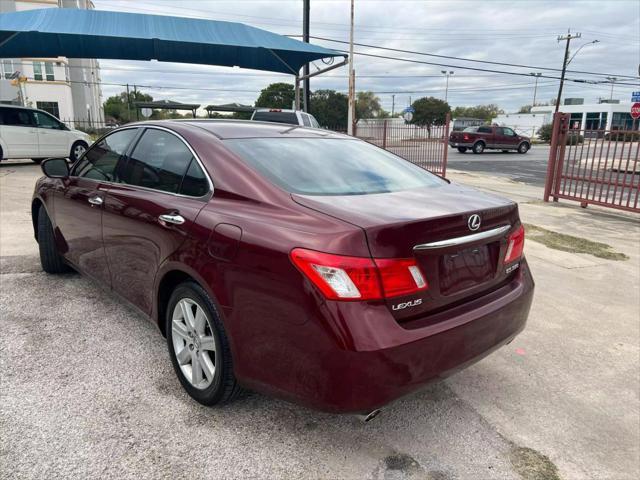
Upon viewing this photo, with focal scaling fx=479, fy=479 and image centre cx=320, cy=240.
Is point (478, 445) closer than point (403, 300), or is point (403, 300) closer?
point (403, 300)

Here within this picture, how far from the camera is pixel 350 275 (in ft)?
6.25

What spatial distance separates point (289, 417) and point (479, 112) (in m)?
120

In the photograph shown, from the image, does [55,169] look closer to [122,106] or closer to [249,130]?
[249,130]

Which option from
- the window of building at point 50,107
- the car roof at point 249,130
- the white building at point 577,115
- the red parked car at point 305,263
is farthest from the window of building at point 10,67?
the white building at point 577,115

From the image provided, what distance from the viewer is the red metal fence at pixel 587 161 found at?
8875 mm

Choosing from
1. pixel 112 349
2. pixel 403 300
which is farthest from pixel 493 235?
pixel 112 349

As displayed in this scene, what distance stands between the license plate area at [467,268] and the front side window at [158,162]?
5.08ft

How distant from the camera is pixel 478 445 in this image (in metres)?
2.40

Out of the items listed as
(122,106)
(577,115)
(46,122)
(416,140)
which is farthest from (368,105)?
(46,122)

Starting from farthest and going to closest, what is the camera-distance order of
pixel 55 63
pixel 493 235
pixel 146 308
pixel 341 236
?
pixel 55 63
pixel 146 308
pixel 493 235
pixel 341 236

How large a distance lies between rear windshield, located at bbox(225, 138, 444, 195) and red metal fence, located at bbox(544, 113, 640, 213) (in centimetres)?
746

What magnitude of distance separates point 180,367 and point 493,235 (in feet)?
6.01

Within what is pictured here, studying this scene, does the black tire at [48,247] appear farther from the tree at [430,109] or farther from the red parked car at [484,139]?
the tree at [430,109]

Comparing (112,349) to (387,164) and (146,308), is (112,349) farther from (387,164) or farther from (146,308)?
(387,164)
